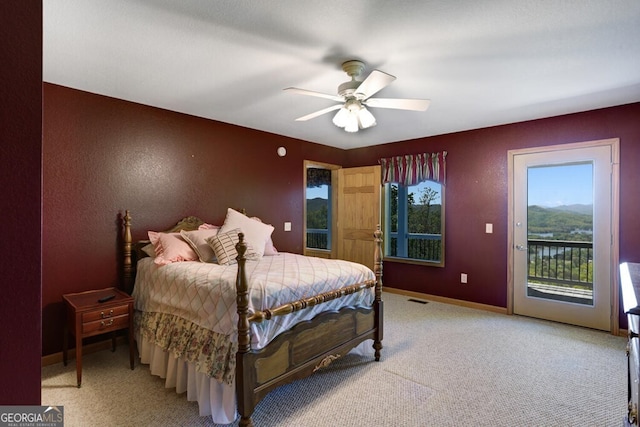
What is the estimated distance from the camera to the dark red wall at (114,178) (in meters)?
2.84

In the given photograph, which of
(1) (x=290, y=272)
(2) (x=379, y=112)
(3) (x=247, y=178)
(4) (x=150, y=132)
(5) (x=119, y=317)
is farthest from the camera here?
(3) (x=247, y=178)

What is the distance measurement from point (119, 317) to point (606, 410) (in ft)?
12.0

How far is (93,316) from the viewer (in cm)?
253

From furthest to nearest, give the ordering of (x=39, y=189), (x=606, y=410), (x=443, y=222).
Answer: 1. (x=443, y=222)
2. (x=606, y=410)
3. (x=39, y=189)

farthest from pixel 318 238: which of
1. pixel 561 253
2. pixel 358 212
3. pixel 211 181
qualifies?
pixel 561 253

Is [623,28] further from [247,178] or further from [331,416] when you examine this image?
[247,178]

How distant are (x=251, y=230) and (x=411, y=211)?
3286mm

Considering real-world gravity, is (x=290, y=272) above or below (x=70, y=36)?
below

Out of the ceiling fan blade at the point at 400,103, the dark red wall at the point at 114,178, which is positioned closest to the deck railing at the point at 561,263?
the ceiling fan blade at the point at 400,103

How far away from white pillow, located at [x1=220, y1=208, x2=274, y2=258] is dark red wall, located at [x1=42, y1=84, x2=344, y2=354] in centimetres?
51

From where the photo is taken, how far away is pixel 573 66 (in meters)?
2.50

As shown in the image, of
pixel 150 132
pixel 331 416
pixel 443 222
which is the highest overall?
pixel 150 132

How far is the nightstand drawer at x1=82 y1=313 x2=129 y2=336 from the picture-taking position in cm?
249

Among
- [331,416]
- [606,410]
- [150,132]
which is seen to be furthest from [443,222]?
[150,132]
